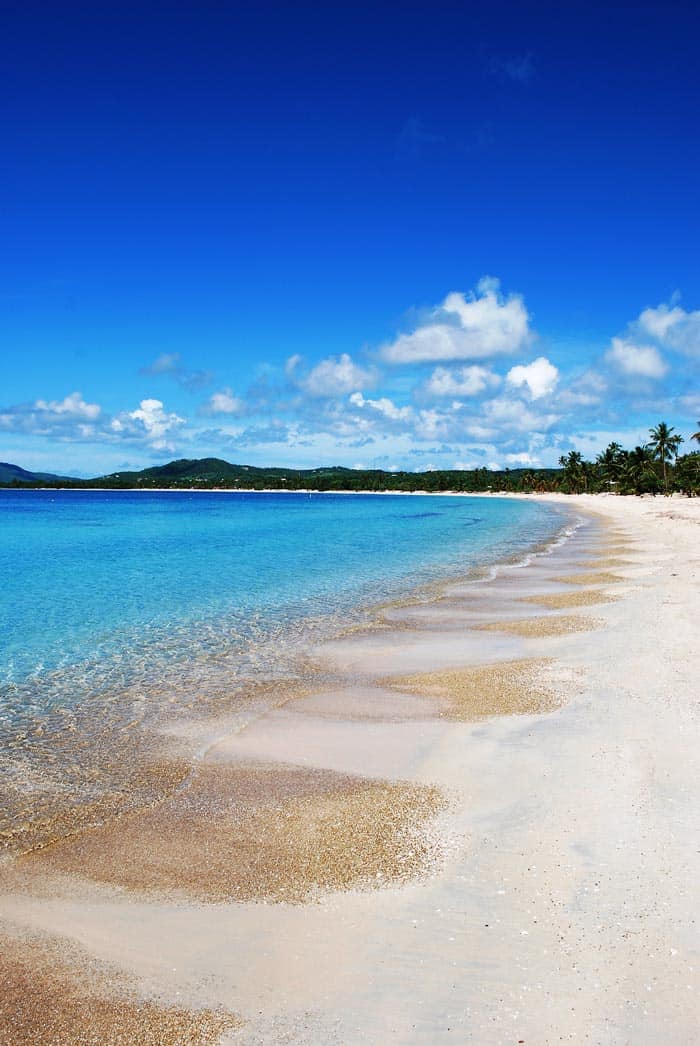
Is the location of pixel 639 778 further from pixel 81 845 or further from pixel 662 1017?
pixel 81 845

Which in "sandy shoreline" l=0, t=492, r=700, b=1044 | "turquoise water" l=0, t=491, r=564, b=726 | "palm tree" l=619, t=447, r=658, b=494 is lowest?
"turquoise water" l=0, t=491, r=564, b=726

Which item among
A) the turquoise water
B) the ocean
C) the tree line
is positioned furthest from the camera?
the tree line

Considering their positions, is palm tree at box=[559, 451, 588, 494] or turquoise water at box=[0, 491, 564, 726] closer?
turquoise water at box=[0, 491, 564, 726]

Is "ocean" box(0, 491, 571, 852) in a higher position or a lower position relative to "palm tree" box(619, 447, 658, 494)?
lower

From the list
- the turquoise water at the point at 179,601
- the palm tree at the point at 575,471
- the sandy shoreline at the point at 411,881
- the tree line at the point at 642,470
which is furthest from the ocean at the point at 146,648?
the palm tree at the point at 575,471

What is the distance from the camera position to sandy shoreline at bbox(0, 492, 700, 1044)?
524 cm

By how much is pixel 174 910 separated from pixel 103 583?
90.6 ft

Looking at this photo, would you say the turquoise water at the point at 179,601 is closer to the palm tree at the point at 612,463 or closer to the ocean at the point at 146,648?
the ocean at the point at 146,648

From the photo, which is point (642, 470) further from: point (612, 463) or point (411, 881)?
point (411, 881)

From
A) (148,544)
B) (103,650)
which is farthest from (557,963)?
(148,544)

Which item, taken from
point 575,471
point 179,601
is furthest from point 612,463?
point 179,601

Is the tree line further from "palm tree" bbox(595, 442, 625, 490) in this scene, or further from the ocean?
the ocean

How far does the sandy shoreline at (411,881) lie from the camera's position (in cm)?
524

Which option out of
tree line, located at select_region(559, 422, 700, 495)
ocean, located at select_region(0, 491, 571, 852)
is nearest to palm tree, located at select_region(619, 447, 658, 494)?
tree line, located at select_region(559, 422, 700, 495)
